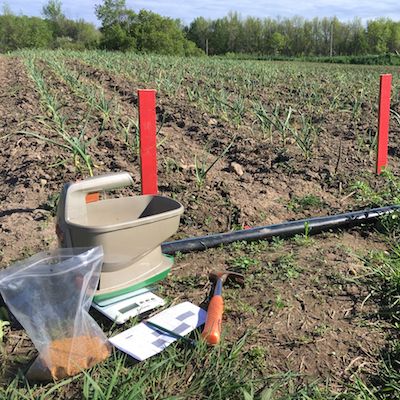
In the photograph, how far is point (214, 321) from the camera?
63.1 inches

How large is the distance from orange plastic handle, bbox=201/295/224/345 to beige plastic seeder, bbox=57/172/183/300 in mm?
291

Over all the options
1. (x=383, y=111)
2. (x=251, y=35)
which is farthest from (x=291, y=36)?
(x=383, y=111)

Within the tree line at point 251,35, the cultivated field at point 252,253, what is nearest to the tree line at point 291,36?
the tree line at point 251,35

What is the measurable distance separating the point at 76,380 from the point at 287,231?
4.46ft

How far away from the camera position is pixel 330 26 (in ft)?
169

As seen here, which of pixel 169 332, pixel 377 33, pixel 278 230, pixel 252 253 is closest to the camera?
pixel 169 332

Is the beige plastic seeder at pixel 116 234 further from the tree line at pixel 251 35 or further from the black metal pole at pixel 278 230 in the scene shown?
the tree line at pixel 251 35

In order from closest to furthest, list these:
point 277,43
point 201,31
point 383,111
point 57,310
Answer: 1. point 57,310
2. point 383,111
3. point 277,43
4. point 201,31

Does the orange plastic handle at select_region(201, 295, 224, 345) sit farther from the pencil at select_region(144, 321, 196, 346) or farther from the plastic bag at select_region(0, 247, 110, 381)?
the plastic bag at select_region(0, 247, 110, 381)

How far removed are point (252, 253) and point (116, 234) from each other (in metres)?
0.80

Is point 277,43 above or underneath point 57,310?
above

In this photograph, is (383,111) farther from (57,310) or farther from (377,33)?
(377,33)

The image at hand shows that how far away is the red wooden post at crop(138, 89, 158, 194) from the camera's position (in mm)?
2457

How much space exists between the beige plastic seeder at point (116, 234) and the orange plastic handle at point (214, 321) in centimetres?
29
